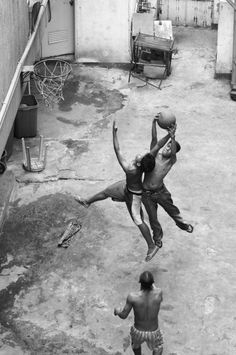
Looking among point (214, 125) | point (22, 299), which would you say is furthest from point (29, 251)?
point (214, 125)

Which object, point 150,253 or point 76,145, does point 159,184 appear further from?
point 76,145

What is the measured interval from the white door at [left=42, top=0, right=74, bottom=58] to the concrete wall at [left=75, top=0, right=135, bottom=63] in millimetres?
224

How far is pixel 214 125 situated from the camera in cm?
1454

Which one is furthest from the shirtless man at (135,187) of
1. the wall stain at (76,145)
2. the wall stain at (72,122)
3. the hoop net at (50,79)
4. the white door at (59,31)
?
the white door at (59,31)

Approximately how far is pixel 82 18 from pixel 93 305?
946 centimetres

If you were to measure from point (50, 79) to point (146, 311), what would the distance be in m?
7.60

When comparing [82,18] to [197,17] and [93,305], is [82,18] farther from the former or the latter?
[93,305]

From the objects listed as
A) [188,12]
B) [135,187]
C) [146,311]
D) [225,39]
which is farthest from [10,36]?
[188,12]

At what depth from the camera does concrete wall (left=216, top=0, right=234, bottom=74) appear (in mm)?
15898

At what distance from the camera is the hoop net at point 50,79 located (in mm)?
14086

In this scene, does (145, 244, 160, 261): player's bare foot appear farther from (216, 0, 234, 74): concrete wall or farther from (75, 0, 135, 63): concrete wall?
(75, 0, 135, 63): concrete wall

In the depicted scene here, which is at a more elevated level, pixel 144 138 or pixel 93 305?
pixel 144 138

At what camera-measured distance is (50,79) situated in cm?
1409

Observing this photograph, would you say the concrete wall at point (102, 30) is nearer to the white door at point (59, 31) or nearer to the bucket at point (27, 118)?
the white door at point (59, 31)
